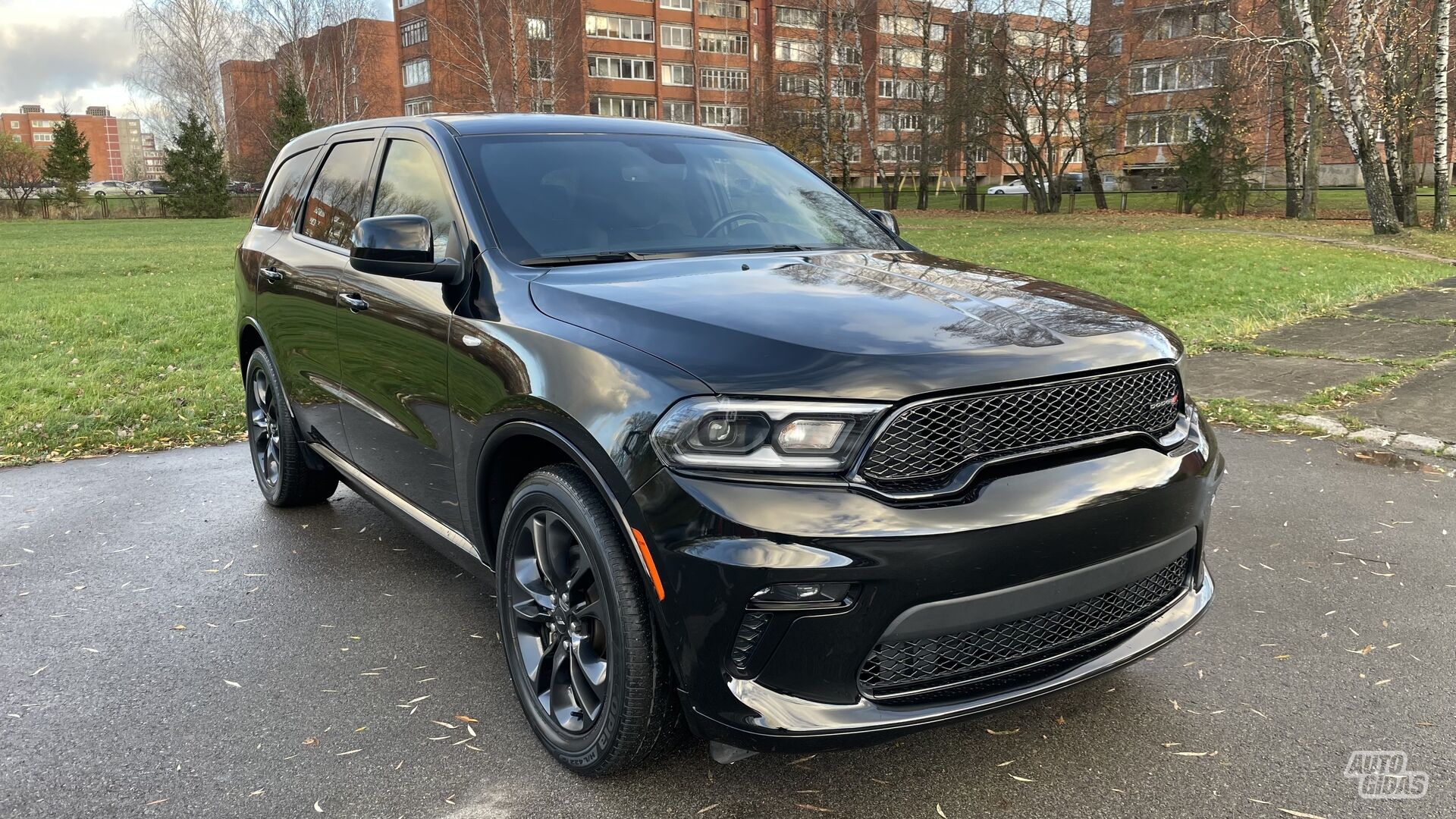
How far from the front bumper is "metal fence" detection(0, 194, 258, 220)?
158 ft

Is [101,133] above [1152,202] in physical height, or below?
above

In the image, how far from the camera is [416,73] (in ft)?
249

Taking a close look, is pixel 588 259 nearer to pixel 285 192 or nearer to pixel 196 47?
pixel 285 192

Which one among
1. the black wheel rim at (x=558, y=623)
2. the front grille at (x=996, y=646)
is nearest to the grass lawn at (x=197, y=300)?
the black wheel rim at (x=558, y=623)

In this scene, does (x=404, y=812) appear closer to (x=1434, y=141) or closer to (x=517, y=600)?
(x=517, y=600)

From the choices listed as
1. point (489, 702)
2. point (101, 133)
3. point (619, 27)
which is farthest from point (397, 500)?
point (101, 133)

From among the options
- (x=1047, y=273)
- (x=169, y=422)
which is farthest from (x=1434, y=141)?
(x=169, y=422)

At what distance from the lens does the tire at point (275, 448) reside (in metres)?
4.97

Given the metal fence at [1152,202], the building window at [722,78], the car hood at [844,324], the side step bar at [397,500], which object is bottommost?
the side step bar at [397,500]

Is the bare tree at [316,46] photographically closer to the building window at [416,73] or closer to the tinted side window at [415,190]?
the building window at [416,73]

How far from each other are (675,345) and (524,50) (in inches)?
1787

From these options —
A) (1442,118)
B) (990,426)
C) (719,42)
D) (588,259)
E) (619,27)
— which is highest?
(619,27)

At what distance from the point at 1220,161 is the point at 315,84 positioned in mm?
45847

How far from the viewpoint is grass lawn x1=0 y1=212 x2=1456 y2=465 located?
7164 mm
